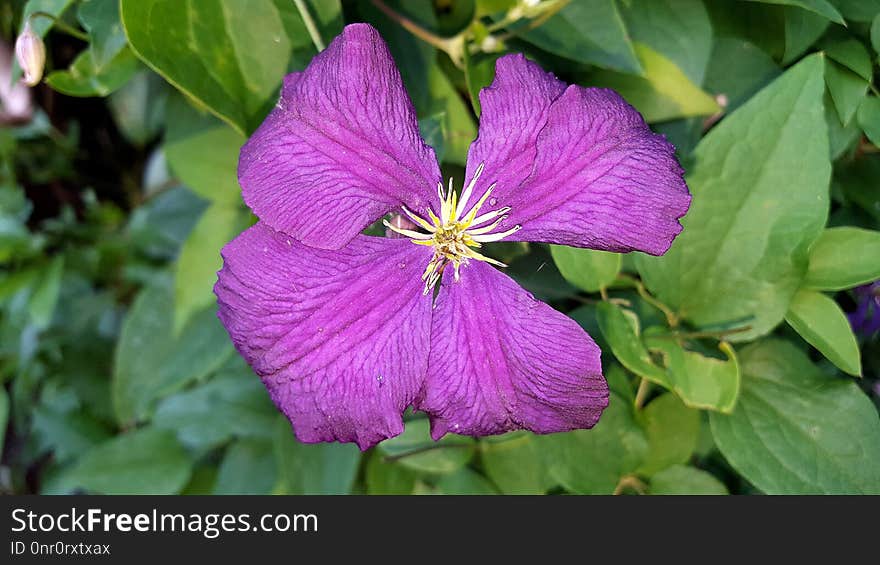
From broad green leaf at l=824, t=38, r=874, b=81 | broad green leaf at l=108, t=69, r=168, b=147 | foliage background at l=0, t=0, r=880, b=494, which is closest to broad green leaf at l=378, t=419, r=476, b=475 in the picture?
foliage background at l=0, t=0, r=880, b=494

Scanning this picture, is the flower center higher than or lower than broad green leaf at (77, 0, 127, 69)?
lower

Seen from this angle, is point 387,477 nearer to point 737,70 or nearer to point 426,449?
point 426,449

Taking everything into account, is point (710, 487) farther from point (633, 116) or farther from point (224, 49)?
point (224, 49)

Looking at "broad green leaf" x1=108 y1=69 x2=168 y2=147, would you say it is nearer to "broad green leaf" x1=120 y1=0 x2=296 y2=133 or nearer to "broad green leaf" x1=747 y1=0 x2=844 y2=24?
"broad green leaf" x1=120 y1=0 x2=296 y2=133

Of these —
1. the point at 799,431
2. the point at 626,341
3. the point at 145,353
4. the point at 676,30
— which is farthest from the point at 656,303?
the point at 145,353

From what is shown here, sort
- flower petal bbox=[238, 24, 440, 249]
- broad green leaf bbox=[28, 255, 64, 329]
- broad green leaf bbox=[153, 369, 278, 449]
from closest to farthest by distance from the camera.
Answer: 1. flower petal bbox=[238, 24, 440, 249]
2. broad green leaf bbox=[153, 369, 278, 449]
3. broad green leaf bbox=[28, 255, 64, 329]
